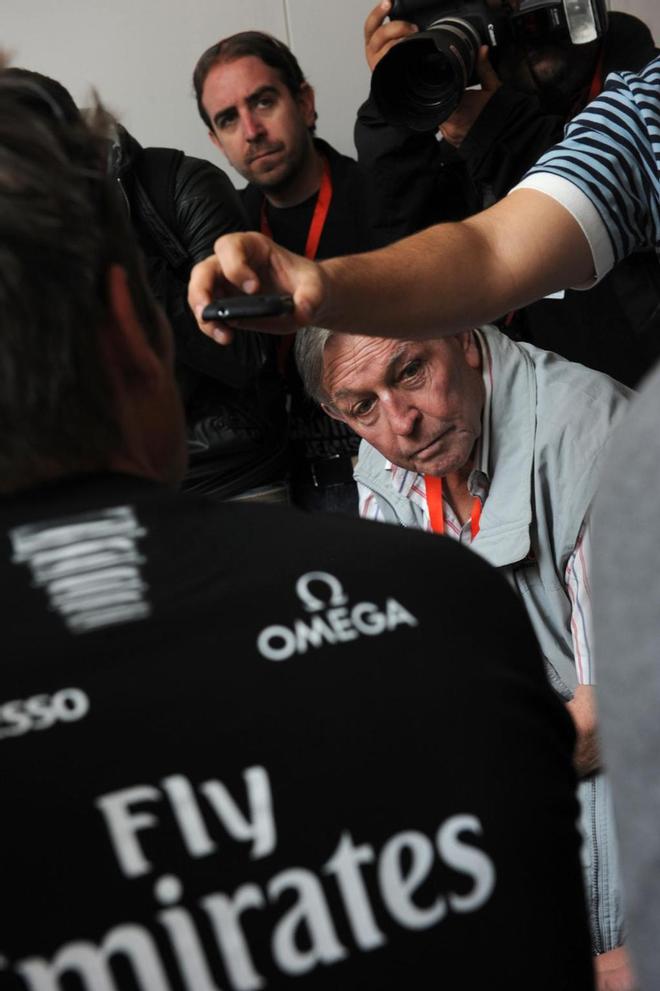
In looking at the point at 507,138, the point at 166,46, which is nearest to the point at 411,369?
the point at 507,138

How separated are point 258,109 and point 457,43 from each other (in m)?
0.76

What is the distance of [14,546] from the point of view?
682 mm

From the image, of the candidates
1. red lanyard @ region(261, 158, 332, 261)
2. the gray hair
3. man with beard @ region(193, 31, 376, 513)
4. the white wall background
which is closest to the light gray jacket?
the gray hair

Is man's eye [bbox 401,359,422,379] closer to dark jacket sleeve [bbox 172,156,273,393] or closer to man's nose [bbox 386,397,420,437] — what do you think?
man's nose [bbox 386,397,420,437]

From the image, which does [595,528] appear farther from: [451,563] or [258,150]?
[258,150]

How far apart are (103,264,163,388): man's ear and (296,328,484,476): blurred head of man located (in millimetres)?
1041

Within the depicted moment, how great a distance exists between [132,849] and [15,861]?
6cm

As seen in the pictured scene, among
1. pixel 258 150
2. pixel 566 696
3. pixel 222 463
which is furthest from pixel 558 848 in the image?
pixel 258 150

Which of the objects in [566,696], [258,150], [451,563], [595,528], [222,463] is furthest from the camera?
[258,150]

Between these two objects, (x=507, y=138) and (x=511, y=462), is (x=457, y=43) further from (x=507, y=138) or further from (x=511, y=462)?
(x=511, y=462)

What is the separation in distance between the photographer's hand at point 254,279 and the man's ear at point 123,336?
0.80 ft

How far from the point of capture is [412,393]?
181 cm

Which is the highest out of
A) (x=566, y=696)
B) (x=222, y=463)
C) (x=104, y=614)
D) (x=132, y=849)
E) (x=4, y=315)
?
(x=4, y=315)

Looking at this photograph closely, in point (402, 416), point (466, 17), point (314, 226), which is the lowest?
point (402, 416)
